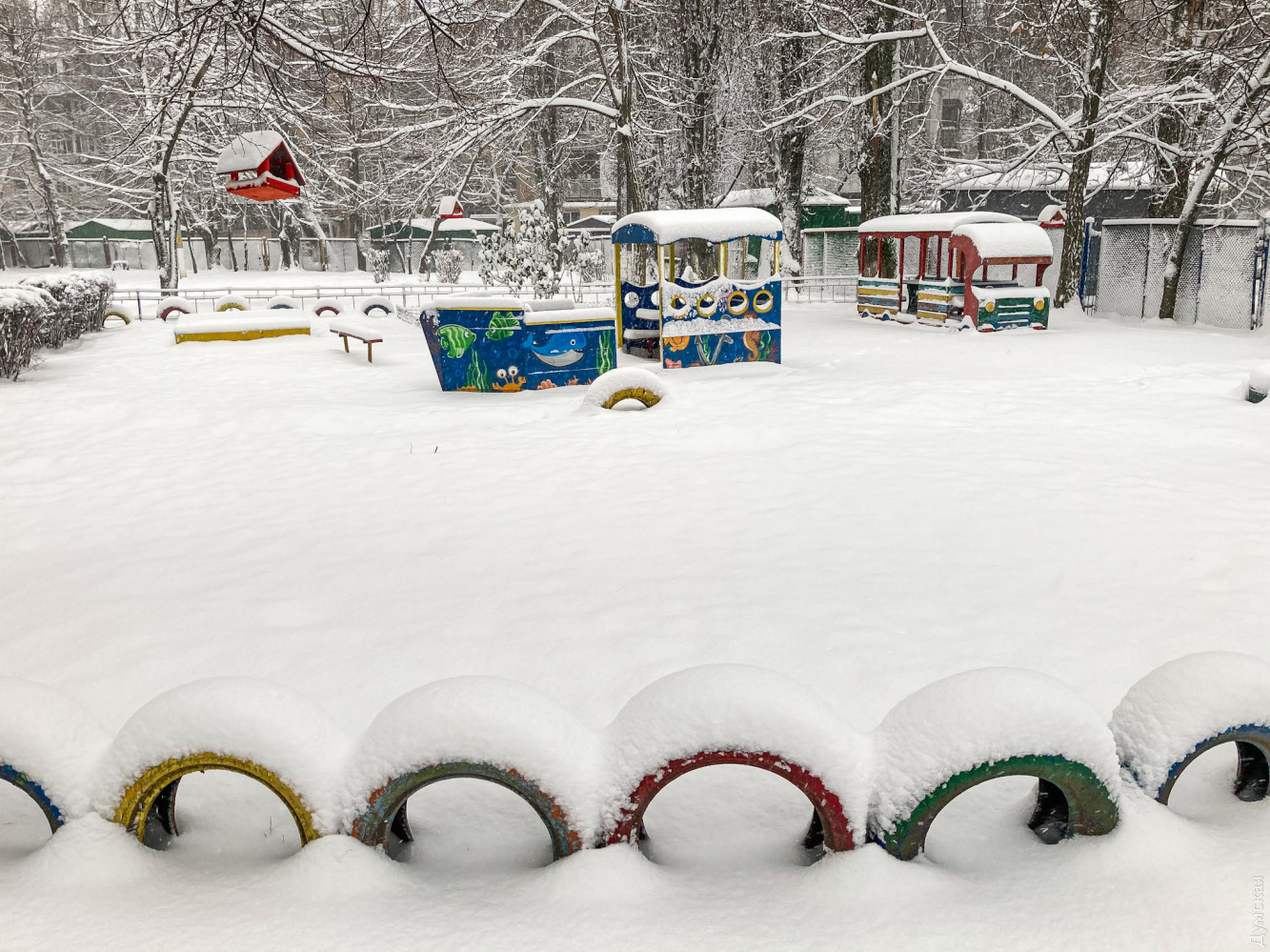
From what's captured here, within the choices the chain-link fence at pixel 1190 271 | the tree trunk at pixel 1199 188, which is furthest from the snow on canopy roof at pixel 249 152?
the chain-link fence at pixel 1190 271

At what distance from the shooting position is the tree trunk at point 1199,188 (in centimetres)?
1430

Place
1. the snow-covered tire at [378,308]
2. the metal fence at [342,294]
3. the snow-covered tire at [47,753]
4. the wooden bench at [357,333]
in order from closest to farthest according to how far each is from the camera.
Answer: the snow-covered tire at [47,753]
the wooden bench at [357,333]
the snow-covered tire at [378,308]
the metal fence at [342,294]

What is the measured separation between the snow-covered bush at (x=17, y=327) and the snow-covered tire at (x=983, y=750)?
A: 12.7m

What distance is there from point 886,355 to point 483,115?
1210cm

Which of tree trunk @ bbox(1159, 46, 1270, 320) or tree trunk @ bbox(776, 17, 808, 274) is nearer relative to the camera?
tree trunk @ bbox(1159, 46, 1270, 320)

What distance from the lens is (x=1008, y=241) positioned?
16.1 meters

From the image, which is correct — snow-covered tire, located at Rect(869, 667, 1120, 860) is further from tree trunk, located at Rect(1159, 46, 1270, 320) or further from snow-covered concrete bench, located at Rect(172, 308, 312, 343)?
snow-covered concrete bench, located at Rect(172, 308, 312, 343)

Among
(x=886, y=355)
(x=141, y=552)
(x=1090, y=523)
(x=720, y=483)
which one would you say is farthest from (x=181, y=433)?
(x=886, y=355)

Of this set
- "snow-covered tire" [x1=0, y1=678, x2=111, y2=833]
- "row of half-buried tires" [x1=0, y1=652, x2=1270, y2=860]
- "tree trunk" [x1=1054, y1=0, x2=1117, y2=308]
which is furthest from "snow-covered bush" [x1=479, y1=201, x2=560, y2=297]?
"row of half-buried tires" [x1=0, y1=652, x2=1270, y2=860]

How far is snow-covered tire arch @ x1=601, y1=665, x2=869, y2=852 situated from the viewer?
2436 millimetres

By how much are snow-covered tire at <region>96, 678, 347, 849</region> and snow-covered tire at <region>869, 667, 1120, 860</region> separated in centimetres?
149

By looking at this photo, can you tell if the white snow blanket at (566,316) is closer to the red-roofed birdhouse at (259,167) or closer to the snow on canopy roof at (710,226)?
the snow on canopy roof at (710,226)

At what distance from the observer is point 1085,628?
4.17 meters

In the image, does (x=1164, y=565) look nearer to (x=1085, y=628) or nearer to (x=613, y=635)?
(x=1085, y=628)
